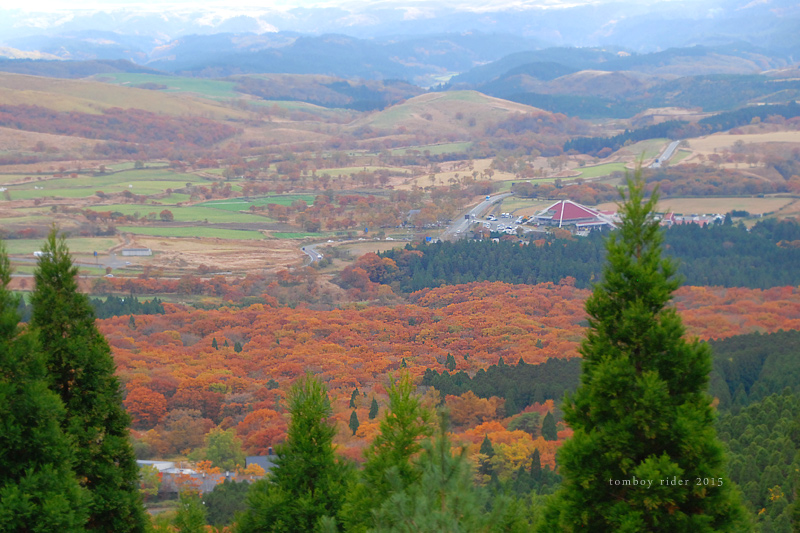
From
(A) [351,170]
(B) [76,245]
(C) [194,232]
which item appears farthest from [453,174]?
(B) [76,245]

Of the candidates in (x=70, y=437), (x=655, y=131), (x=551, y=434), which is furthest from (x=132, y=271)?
(x=655, y=131)

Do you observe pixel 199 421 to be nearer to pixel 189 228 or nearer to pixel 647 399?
pixel 647 399

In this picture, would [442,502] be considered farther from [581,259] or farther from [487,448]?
[581,259]

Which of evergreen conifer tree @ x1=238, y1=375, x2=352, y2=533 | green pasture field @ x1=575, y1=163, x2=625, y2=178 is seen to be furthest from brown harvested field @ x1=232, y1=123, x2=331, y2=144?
evergreen conifer tree @ x1=238, y1=375, x2=352, y2=533

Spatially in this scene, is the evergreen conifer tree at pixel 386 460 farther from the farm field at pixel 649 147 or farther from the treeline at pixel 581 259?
the farm field at pixel 649 147

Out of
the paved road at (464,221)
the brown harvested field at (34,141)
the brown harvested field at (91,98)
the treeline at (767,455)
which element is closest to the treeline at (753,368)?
the treeline at (767,455)

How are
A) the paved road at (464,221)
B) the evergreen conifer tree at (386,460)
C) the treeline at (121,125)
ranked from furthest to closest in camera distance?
the treeline at (121,125), the paved road at (464,221), the evergreen conifer tree at (386,460)

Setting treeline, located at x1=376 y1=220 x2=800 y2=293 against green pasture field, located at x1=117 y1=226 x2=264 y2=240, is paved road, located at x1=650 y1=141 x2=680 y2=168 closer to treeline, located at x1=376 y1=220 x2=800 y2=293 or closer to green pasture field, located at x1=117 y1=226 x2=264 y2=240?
treeline, located at x1=376 y1=220 x2=800 y2=293
